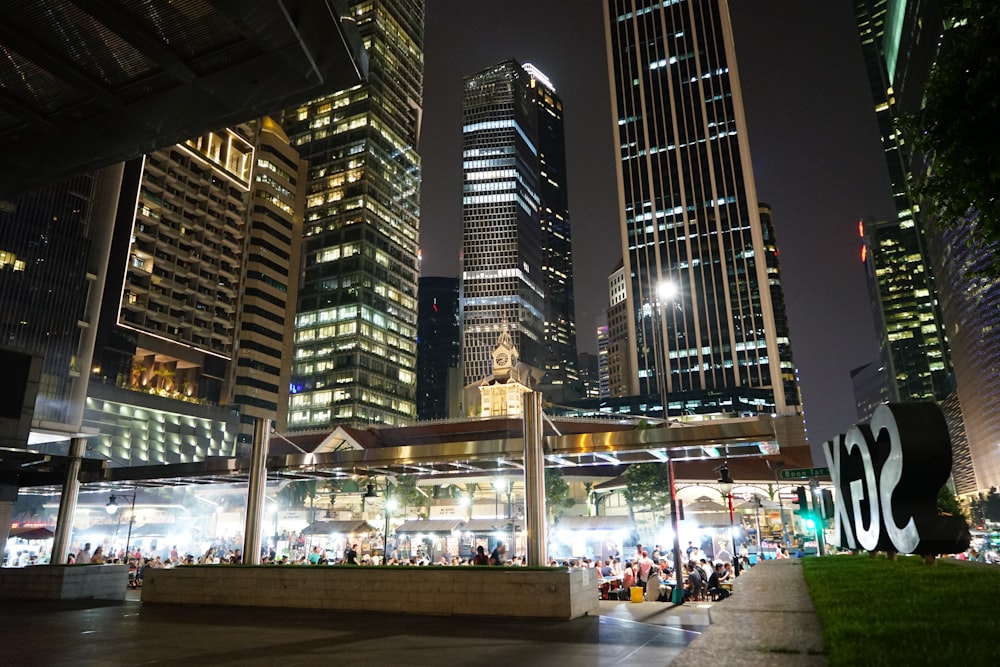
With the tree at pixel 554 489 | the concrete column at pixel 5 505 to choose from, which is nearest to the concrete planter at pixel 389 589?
the concrete column at pixel 5 505

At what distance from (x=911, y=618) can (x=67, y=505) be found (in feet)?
80.7

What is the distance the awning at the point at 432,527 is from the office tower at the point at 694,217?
106961 mm

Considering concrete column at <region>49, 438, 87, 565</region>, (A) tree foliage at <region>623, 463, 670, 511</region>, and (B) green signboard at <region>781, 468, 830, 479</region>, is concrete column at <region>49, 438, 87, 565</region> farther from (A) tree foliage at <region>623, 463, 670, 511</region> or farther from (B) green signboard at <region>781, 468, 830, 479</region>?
(A) tree foliage at <region>623, 463, 670, 511</region>

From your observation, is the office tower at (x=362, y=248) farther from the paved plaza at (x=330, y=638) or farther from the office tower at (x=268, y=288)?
the paved plaza at (x=330, y=638)

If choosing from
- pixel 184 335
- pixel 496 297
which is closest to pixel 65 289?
pixel 184 335

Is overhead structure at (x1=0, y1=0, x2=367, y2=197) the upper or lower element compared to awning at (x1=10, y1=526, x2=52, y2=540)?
upper

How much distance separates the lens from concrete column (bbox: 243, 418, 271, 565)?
18156 mm

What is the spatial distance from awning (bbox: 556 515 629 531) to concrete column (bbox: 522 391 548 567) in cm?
1785

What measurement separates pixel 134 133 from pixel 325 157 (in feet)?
472

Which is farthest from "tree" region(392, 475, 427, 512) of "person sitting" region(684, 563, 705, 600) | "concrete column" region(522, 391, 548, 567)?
"concrete column" region(522, 391, 548, 567)

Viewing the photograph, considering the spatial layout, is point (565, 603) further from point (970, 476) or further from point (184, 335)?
point (970, 476)

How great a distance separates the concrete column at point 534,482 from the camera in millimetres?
14875

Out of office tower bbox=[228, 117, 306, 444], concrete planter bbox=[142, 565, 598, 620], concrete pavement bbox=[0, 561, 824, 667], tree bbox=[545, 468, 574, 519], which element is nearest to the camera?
concrete pavement bbox=[0, 561, 824, 667]

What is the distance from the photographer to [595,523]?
3262 centimetres
